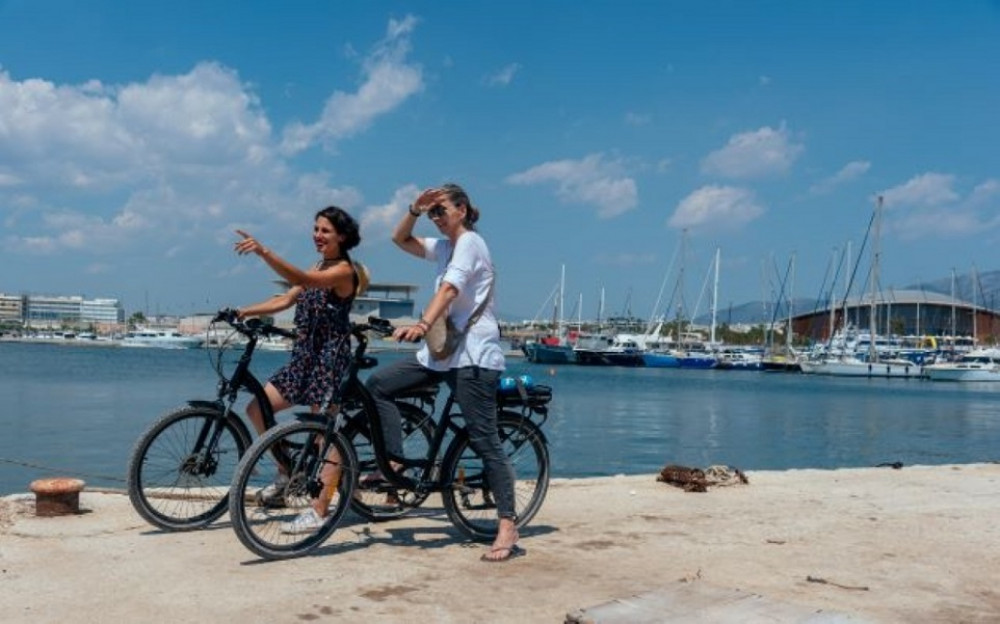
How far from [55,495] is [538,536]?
A: 2.99m

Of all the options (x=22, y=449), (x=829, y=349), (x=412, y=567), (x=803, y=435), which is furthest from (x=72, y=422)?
(x=829, y=349)

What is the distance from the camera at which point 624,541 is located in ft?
18.2

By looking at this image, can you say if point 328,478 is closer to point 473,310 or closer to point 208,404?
point 208,404

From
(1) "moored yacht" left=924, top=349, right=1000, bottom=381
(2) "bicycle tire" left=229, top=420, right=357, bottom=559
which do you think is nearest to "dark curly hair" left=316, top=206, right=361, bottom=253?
(2) "bicycle tire" left=229, top=420, right=357, bottom=559

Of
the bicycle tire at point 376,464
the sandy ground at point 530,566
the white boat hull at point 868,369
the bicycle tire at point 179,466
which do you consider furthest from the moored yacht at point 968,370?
the bicycle tire at point 179,466

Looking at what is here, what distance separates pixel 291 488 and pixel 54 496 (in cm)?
179

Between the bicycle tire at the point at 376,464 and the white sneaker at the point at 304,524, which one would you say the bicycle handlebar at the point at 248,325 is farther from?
the white sneaker at the point at 304,524

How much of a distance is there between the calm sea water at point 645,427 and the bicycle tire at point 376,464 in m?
3.06

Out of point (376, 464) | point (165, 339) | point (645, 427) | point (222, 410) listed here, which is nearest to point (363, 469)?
point (376, 464)

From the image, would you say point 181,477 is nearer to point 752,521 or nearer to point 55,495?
point 55,495

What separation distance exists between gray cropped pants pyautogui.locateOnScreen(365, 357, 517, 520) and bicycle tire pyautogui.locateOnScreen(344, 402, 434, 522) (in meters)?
0.14

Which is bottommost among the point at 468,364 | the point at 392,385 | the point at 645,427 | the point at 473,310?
the point at 645,427

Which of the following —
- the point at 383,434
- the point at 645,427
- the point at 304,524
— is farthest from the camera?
the point at 645,427

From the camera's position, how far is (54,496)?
5.76 meters
